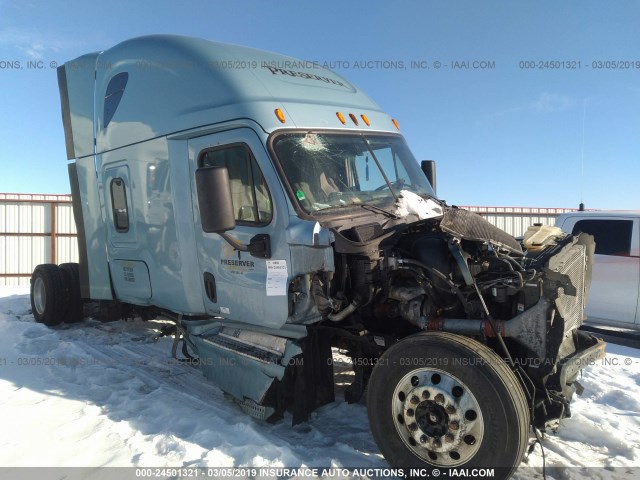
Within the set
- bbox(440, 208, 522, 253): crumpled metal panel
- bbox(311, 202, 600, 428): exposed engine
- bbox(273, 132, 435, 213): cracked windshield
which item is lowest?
bbox(311, 202, 600, 428): exposed engine

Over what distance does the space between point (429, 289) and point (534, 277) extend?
740 mm

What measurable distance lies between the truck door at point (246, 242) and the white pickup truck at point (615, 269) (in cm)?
622

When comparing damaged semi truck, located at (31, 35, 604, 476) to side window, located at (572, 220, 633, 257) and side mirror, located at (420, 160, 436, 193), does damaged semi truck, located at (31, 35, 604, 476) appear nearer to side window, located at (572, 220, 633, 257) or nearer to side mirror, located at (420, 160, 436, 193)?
side mirror, located at (420, 160, 436, 193)

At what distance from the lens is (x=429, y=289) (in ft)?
12.1

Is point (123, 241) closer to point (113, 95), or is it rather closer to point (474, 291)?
point (113, 95)

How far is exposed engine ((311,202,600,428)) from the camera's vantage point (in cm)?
330

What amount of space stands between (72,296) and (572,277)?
7269 mm

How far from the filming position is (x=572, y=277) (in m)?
3.73

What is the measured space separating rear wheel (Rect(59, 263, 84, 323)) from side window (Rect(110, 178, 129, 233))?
2.56 metres

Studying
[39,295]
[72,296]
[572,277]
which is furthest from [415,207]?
[39,295]

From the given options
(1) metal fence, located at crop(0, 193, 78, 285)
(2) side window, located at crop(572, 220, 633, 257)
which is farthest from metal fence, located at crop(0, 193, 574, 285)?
(2) side window, located at crop(572, 220, 633, 257)

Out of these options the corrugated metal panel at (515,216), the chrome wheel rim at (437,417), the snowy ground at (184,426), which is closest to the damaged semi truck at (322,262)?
the chrome wheel rim at (437,417)

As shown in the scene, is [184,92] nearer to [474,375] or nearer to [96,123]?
[96,123]

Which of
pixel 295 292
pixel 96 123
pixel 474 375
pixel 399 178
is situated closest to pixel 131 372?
pixel 295 292
